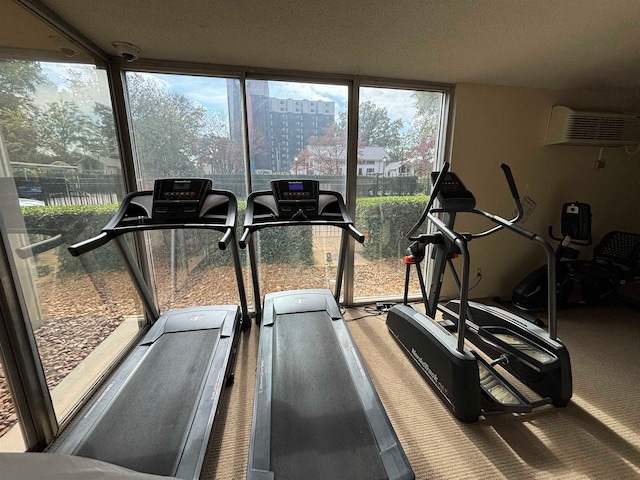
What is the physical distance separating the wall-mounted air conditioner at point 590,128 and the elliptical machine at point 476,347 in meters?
1.52

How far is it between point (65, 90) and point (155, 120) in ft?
2.23

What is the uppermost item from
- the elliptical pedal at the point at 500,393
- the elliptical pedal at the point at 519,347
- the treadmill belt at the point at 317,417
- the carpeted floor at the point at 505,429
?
the elliptical pedal at the point at 519,347

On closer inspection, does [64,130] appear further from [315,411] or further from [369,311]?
[369,311]

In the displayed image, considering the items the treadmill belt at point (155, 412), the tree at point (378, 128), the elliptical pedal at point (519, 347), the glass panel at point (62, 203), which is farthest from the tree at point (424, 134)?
the glass panel at point (62, 203)

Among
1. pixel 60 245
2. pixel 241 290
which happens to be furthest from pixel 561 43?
pixel 60 245

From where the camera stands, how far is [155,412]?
1.56 metres

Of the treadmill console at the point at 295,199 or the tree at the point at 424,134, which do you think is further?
the tree at the point at 424,134

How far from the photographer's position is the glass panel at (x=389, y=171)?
2.82m

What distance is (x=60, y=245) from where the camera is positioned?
1805mm

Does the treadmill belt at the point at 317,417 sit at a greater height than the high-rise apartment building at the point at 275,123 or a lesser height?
lesser

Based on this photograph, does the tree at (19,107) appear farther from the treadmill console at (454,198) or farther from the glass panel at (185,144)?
the treadmill console at (454,198)

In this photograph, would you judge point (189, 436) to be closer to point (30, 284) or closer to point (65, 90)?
point (30, 284)

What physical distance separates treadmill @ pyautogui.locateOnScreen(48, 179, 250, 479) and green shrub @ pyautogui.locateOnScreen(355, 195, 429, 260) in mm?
1402

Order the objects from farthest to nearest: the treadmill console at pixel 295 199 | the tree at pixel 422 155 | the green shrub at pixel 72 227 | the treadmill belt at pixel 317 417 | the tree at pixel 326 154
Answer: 1. the tree at pixel 422 155
2. the tree at pixel 326 154
3. the treadmill console at pixel 295 199
4. the green shrub at pixel 72 227
5. the treadmill belt at pixel 317 417
